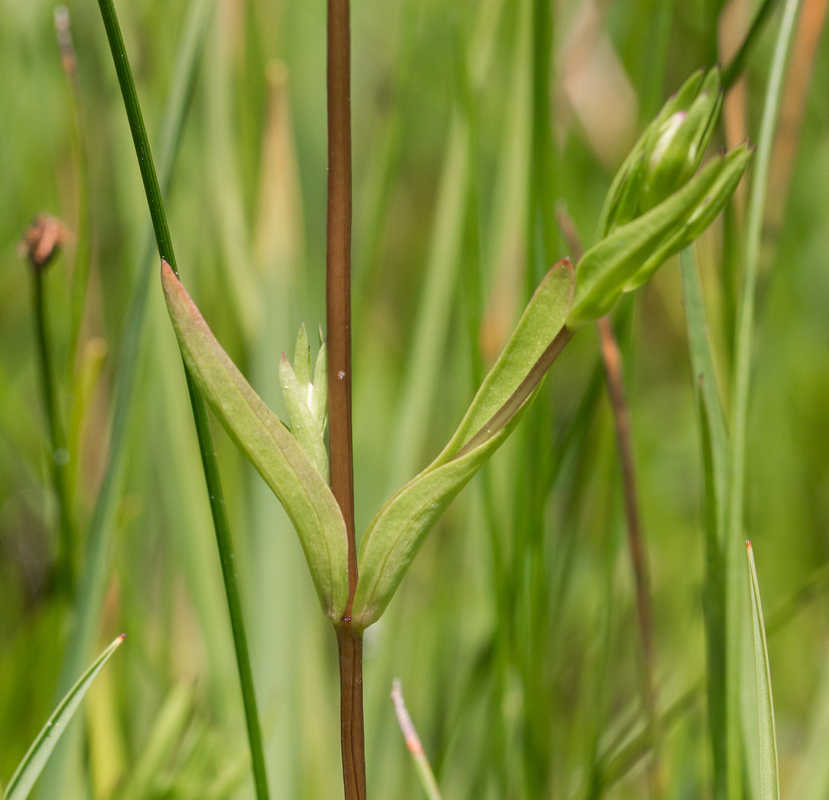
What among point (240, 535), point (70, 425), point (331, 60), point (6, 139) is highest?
point (6, 139)

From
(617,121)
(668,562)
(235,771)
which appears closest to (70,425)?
(235,771)

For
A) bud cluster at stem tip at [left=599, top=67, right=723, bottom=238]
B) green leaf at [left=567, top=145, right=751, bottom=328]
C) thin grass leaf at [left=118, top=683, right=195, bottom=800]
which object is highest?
bud cluster at stem tip at [left=599, top=67, right=723, bottom=238]

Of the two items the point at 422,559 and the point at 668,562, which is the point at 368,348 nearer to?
the point at 422,559

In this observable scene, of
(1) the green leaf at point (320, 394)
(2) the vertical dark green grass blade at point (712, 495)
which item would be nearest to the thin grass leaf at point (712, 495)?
(2) the vertical dark green grass blade at point (712, 495)

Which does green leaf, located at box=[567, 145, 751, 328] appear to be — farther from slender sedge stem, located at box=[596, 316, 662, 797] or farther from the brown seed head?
the brown seed head

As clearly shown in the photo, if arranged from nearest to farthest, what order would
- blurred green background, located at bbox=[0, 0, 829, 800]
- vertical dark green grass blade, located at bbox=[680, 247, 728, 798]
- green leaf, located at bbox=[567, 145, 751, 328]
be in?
green leaf, located at bbox=[567, 145, 751, 328]
vertical dark green grass blade, located at bbox=[680, 247, 728, 798]
blurred green background, located at bbox=[0, 0, 829, 800]

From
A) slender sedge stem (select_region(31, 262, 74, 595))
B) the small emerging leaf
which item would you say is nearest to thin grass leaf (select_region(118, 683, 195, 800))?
slender sedge stem (select_region(31, 262, 74, 595))

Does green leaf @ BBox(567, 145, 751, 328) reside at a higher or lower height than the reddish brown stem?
higher

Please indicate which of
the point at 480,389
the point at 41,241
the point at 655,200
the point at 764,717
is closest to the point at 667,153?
the point at 655,200
